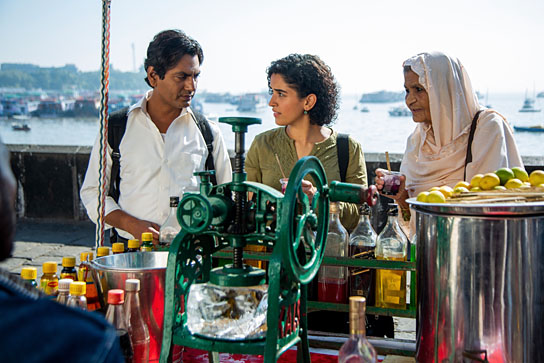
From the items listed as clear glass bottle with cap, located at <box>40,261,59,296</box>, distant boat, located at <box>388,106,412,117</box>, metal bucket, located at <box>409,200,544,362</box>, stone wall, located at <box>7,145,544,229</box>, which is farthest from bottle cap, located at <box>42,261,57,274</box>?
distant boat, located at <box>388,106,412,117</box>

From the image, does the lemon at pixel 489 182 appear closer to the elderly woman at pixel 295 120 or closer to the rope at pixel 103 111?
the elderly woman at pixel 295 120

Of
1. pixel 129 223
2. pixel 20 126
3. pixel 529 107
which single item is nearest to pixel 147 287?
pixel 129 223

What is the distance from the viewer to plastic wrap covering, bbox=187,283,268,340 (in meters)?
1.51

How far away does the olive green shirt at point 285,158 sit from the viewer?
3.45 metres

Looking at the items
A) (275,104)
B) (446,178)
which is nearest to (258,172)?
(275,104)

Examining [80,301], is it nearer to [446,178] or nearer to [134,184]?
[134,184]

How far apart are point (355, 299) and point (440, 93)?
6.30 ft

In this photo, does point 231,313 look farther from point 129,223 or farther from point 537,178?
point 129,223

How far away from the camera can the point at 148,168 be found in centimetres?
356

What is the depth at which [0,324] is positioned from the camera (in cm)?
82

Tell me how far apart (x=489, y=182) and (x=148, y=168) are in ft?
7.14

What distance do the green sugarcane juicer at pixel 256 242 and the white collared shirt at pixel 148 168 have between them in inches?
73.2

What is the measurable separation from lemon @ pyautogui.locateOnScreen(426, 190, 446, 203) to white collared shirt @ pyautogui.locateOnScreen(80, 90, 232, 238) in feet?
6.37

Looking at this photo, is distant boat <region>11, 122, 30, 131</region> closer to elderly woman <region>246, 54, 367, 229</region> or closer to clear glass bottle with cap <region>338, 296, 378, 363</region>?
elderly woman <region>246, 54, 367, 229</region>
